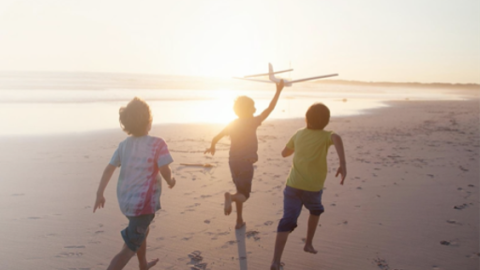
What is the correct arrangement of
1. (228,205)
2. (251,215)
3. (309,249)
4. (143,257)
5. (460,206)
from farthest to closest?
(460,206)
(251,215)
(228,205)
(309,249)
(143,257)

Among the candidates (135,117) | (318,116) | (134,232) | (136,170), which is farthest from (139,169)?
(318,116)

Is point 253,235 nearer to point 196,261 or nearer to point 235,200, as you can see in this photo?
point 235,200

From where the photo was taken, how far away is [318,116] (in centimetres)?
367

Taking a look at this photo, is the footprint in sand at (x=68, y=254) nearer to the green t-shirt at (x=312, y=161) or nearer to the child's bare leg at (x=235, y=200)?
the child's bare leg at (x=235, y=200)

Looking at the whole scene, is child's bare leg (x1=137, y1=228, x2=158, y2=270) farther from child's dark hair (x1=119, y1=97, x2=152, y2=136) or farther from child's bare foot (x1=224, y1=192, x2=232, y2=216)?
child's dark hair (x1=119, y1=97, x2=152, y2=136)

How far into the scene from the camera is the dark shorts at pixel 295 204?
12.1 ft

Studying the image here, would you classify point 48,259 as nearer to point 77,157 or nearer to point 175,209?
point 175,209

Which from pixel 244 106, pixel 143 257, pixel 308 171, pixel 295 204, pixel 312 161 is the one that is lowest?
pixel 143 257

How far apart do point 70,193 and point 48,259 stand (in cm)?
249

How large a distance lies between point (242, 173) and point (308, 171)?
1027 mm

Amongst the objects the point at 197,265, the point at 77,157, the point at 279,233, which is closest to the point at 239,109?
the point at 279,233

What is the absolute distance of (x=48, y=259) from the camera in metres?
3.96

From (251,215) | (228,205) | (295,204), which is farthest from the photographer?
(251,215)

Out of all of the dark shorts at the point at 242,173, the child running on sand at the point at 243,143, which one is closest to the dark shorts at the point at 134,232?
the child running on sand at the point at 243,143
